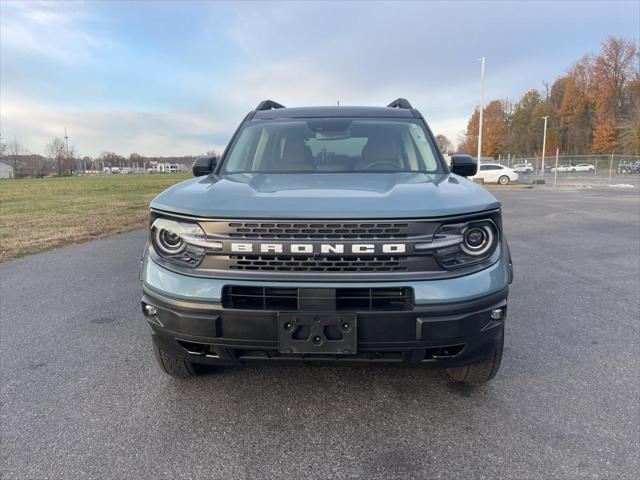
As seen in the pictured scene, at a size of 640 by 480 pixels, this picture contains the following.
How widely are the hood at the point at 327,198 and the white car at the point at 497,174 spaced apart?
102 ft

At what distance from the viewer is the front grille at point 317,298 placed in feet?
7.00

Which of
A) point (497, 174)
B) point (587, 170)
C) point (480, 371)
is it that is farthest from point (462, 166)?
point (587, 170)

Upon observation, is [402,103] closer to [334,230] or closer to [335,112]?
[335,112]

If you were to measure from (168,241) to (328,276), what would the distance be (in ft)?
3.05

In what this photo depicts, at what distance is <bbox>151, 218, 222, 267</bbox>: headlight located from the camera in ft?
7.51

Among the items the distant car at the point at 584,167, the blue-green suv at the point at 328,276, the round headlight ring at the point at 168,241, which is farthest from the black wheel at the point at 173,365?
the distant car at the point at 584,167

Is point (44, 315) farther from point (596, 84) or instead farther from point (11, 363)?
point (596, 84)

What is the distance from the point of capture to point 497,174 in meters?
31.3

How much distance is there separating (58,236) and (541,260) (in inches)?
366

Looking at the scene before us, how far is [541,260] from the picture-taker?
675 cm

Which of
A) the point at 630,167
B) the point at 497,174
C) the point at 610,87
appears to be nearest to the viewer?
the point at 497,174

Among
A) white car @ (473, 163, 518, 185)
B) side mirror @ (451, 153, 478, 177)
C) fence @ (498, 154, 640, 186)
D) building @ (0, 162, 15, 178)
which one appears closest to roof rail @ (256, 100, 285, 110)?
side mirror @ (451, 153, 478, 177)

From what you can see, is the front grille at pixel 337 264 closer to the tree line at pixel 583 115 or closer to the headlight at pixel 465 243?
the headlight at pixel 465 243

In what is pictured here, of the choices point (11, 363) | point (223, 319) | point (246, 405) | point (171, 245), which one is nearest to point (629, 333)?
point (246, 405)
